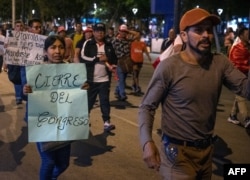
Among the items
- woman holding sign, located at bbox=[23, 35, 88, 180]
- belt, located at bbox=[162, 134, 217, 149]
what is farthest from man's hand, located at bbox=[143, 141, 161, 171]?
woman holding sign, located at bbox=[23, 35, 88, 180]

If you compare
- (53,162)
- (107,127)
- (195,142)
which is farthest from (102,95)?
(195,142)

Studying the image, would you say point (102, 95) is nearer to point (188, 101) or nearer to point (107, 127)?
point (107, 127)

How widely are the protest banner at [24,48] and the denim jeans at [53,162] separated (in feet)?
11.6

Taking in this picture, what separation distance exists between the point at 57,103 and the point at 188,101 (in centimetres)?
176

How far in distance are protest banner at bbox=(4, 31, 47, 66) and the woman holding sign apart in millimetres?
3200

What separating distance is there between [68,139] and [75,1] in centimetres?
4414

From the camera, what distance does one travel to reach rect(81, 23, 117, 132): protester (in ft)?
26.3

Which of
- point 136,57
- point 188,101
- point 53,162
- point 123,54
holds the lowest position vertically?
point 53,162

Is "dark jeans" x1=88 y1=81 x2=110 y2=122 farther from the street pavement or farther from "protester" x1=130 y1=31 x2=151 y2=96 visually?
"protester" x1=130 y1=31 x2=151 y2=96

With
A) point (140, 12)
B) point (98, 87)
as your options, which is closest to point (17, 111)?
point (98, 87)

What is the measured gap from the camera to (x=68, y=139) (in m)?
4.61

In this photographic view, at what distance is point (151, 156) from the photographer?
10.3ft

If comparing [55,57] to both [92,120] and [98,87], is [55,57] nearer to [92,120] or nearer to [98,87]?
[98,87]

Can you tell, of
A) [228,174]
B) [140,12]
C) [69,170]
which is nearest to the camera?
[228,174]
